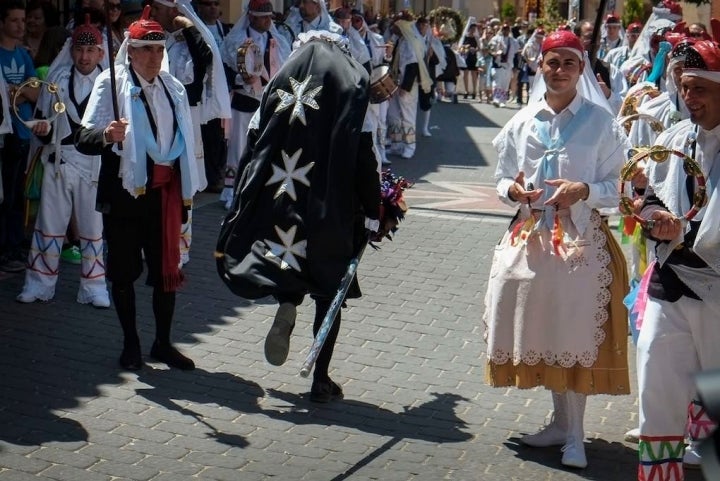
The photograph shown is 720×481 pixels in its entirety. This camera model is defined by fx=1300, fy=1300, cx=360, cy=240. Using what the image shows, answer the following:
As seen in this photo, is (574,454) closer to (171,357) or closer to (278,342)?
(278,342)

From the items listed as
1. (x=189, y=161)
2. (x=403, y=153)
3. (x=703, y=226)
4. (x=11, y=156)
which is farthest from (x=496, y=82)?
(x=703, y=226)

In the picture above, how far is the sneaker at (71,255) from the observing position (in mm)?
10354

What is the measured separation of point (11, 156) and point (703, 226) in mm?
6235

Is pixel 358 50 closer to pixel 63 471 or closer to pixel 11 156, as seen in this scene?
pixel 11 156

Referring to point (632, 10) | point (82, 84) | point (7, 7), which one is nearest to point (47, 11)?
point (7, 7)

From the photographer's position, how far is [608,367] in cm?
599

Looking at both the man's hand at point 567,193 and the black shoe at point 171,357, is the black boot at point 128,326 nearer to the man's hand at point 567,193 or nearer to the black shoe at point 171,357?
the black shoe at point 171,357

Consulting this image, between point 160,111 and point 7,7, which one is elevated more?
point 7,7

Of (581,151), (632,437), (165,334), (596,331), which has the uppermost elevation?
(581,151)

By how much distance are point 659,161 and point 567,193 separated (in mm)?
730

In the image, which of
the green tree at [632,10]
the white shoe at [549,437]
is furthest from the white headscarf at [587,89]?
the green tree at [632,10]

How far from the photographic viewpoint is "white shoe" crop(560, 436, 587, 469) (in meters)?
6.05

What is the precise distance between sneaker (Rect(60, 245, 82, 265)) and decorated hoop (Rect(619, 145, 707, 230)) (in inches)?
240

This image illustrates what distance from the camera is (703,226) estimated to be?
197 inches
